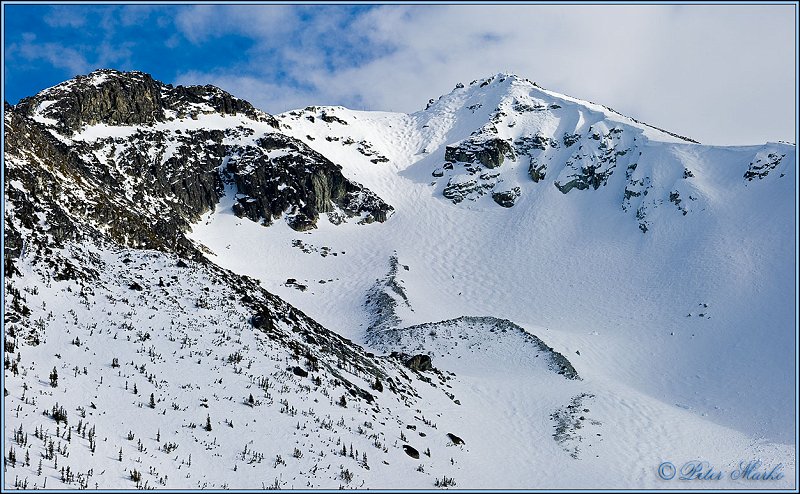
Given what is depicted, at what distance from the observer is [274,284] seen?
5403 cm

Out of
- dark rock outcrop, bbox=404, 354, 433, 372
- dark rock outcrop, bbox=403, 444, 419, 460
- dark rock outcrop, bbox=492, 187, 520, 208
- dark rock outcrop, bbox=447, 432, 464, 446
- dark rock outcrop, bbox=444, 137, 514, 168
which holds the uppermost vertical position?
dark rock outcrop, bbox=444, 137, 514, 168

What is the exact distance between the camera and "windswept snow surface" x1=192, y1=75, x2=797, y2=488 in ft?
83.9

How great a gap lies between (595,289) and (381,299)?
21.7 metres

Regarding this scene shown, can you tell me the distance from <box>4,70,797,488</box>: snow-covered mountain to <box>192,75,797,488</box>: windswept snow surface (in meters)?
0.25

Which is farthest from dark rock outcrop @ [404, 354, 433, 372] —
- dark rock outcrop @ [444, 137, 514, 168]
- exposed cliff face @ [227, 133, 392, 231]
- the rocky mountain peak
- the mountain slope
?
dark rock outcrop @ [444, 137, 514, 168]

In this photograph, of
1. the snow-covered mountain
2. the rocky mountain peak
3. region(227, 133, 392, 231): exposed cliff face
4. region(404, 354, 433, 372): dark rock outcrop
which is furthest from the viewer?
region(227, 133, 392, 231): exposed cliff face

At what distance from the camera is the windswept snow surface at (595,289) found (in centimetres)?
2556

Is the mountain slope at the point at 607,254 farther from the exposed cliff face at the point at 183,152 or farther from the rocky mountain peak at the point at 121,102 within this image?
the rocky mountain peak at the point at 121,102

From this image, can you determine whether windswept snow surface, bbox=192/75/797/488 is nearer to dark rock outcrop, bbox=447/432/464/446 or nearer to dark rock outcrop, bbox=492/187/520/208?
dark rock outcrop, bbox=447/432/464/446

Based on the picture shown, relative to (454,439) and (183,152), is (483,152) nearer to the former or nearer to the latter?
(183,152)

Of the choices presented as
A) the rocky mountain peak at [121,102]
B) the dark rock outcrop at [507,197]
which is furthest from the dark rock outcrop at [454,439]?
the rocky mountain peak at [121,102]

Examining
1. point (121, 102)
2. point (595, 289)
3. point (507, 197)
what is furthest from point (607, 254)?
point (121, 102)

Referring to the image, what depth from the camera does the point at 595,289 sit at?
54.2 m

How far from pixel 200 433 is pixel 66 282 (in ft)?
29.5
